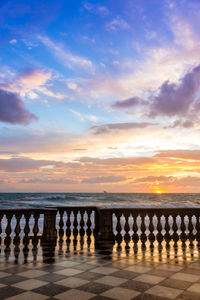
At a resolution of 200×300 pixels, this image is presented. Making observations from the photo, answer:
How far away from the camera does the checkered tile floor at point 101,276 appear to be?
155 inches

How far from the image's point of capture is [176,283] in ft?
14.6

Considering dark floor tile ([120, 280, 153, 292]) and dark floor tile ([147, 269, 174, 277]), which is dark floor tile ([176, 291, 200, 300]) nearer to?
dark floor tile ([120, 280, 153, 292])

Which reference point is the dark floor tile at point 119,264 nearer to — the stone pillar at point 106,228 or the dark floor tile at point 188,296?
the dark floor tile at point 188,296

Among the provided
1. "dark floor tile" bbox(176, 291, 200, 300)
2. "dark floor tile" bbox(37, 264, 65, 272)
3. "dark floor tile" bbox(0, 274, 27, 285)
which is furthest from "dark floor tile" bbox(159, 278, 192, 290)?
"dark floor tile" bbox(0, 274, 27, 285)

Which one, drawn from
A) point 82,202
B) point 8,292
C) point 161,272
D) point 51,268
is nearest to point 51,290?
point 8,292

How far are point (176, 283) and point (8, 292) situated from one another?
8.96 ft

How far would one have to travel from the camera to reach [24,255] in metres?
6.48

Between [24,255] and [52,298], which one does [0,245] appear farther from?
[52,298]

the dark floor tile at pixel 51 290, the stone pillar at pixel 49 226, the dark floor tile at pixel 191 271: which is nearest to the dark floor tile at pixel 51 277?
the dark floor tile at pixel 51 290

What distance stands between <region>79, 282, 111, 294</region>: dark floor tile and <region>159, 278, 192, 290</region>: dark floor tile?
98 centimetres

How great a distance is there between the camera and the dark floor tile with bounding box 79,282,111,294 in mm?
4062

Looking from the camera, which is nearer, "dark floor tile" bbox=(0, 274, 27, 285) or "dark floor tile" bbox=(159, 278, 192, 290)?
"dark floor tile" bbox=(159, 278, 192, 290)

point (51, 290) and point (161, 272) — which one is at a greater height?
point (51, 290)

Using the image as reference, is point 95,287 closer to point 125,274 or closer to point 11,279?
point 125,274
